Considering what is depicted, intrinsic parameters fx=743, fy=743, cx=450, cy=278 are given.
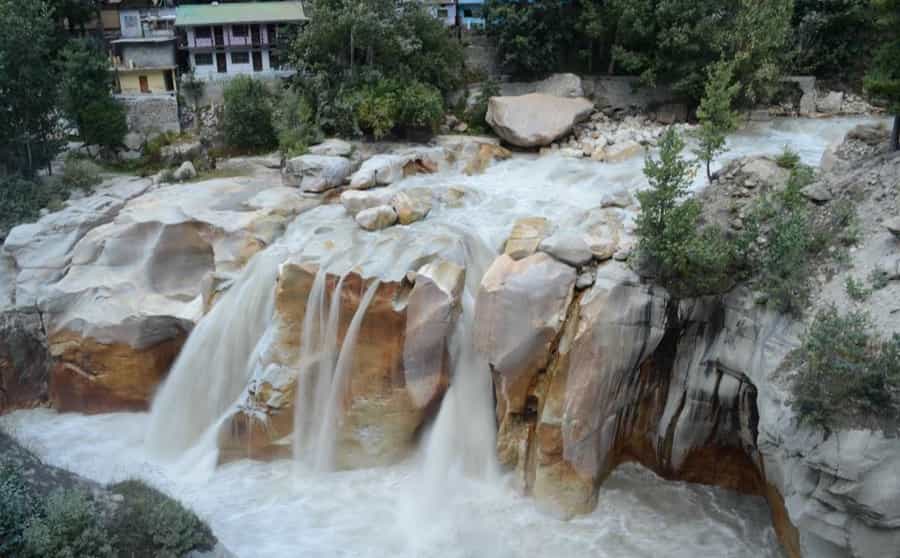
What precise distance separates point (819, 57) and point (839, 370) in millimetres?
20789

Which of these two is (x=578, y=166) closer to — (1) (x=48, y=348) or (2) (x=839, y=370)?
(2) (x=839, y=370)

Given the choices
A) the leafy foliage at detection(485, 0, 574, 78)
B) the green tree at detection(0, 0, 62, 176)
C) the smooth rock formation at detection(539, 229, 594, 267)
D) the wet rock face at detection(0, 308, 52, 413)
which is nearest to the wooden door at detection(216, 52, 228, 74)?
the green tree at detection(0, 0, 62, 176)

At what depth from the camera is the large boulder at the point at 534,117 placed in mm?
24031

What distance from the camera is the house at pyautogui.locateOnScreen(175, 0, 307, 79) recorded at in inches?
1207

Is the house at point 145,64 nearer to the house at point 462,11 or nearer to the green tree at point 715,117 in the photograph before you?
the house at point 462,11

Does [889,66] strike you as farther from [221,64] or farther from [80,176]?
[221,64]

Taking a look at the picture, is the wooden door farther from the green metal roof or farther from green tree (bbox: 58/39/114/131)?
green tree (bbox: 58/39/114/131)

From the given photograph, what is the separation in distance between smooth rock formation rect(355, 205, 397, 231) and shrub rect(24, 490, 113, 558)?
8.54 metres

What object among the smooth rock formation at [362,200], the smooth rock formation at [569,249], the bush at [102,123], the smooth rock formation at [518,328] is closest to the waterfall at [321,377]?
the smooth rock formation at [518,328]

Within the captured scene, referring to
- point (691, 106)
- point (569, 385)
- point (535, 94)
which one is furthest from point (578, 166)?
point (569, 385)

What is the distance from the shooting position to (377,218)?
17.1 m

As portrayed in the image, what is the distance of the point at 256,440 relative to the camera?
49.5ft

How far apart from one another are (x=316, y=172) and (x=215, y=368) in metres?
6.49

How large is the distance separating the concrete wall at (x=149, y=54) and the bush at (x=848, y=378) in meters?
28.0
